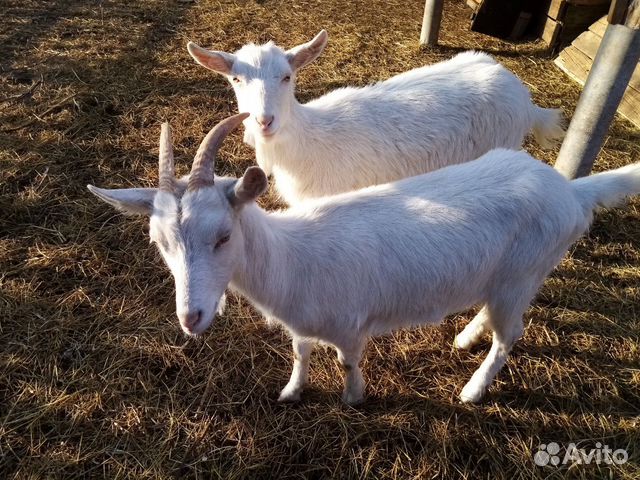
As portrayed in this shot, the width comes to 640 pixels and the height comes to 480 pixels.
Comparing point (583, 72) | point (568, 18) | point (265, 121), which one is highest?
point (568, 18)

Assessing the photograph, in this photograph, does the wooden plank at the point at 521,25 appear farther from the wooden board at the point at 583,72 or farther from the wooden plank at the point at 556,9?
the wooden board at the point at 583,72

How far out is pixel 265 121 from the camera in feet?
9.66

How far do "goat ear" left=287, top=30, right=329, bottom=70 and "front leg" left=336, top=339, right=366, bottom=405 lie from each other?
2161 mm

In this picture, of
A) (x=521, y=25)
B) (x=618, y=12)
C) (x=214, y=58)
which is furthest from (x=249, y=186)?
(x=521, y=25)

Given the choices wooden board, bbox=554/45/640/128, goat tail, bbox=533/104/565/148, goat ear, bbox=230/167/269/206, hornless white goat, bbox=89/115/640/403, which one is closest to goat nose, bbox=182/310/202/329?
hornless white goat, bbox=89/115/640/403

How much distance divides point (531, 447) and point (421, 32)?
6.12 meters

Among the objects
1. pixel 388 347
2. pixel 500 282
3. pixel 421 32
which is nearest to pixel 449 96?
pixel 500 282

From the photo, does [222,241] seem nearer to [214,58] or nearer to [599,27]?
[214,58]

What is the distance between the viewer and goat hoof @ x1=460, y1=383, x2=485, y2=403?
280cm

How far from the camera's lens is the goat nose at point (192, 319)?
5.92ft

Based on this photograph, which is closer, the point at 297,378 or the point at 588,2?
the point at 297,378

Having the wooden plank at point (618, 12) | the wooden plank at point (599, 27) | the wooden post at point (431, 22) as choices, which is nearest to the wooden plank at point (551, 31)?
the wooden plank at point (599, 27)

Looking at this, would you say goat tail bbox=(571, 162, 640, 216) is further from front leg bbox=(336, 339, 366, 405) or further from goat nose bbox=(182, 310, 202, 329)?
goat nose bbox=(182, 310, 202, 329)

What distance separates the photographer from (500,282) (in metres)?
2.48
